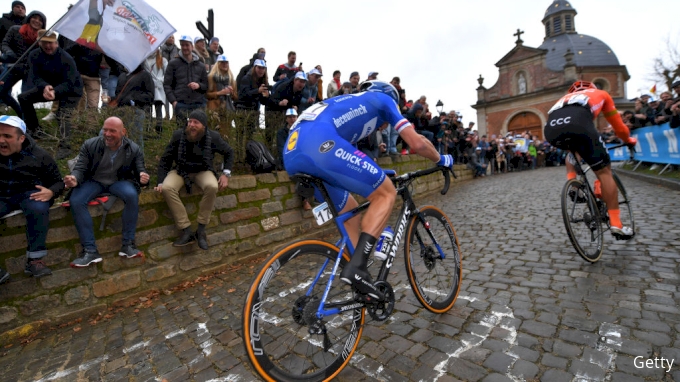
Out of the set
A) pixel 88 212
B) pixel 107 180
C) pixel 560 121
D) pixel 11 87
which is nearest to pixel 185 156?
pixel 107 180

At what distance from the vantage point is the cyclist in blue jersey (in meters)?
2.48

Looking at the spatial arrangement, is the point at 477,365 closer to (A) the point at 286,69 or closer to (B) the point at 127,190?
(B) the point at 127,190

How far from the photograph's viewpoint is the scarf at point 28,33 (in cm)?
623

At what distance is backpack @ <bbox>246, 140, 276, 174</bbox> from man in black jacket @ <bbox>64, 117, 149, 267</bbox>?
77.2 inches

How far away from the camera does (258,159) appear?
6199mm

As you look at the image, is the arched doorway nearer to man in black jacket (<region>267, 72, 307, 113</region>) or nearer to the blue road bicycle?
man in black jacket (<region>267, 72, 307, 113</region>)

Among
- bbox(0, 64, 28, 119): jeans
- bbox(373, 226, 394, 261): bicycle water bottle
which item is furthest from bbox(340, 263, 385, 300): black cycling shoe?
bbox(0, 64, 28, 119): jeans

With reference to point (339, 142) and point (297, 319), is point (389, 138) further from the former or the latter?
point (297, 319)

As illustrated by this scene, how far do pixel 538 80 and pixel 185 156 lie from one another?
1874 inches

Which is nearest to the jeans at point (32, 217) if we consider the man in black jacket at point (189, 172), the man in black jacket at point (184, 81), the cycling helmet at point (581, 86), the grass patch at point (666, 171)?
the man in black jacket at point (189, 172)

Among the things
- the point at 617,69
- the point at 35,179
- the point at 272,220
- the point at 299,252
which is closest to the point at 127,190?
the point at 35,179

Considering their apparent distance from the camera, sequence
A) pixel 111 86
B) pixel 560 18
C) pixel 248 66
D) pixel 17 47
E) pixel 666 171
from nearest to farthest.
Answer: pixel 17 47 → pixel 111 86 → pixel 248 66 → pixel 666 171 → pixel 560 18

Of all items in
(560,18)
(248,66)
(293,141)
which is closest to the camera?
(293,141)

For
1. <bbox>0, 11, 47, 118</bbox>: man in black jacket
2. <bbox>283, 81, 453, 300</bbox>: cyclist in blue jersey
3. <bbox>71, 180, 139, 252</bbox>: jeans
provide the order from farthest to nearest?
<bbox>0, 11, 47, 118</bbox>: man in black jacket
<bbox>71, 180, 139, 252</bbox>: jeans
<bbox>283, 81, 453, 300</bbox>: cyclist in blue jersey
